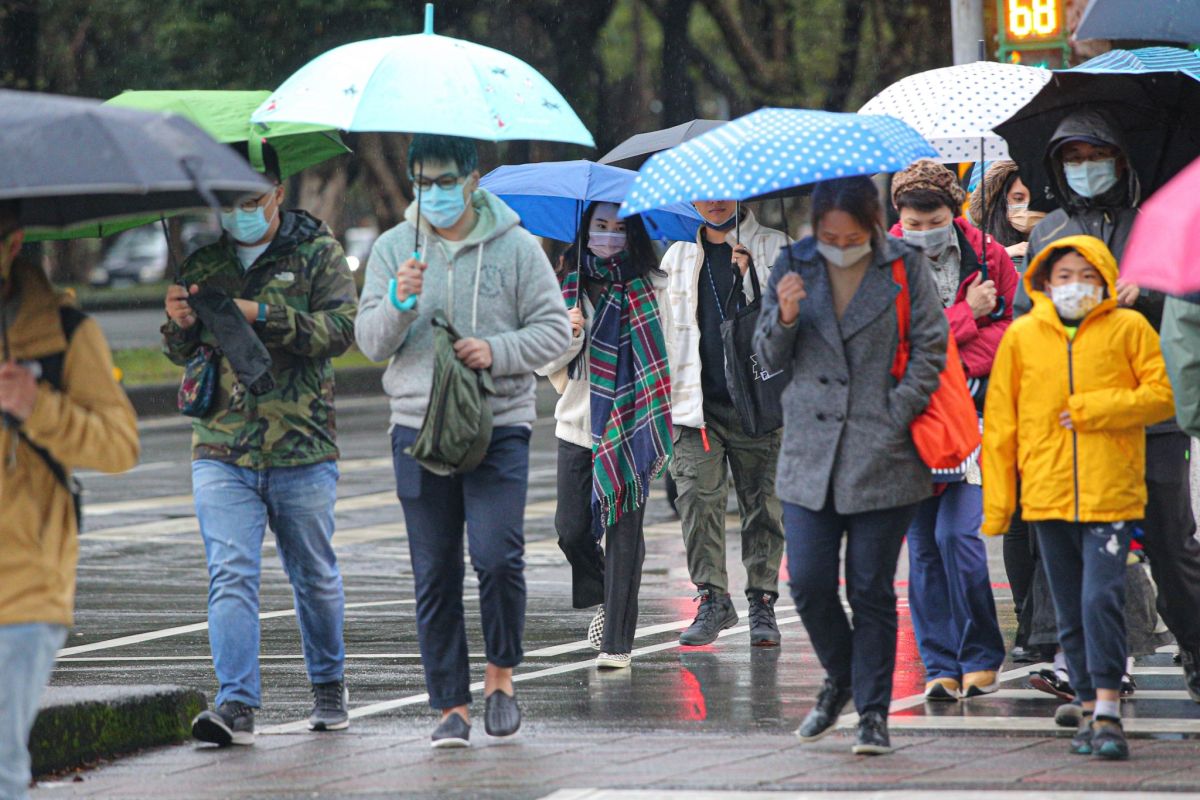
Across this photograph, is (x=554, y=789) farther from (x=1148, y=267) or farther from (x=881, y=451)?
(x=1148, y=267)

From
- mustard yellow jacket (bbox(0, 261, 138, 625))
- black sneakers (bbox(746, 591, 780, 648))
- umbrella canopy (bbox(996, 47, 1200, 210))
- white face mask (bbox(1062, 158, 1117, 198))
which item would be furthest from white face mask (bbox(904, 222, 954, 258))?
mustard yellow jacket (bbox(0, 261, 138, 625))

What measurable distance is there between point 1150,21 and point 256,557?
4778 mm

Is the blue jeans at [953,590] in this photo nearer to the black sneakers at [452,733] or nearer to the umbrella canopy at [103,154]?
the black sneakers at [452,733]

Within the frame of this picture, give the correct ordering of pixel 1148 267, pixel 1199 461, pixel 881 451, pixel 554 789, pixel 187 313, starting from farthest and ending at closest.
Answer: pixel 1199 461 → pixel 187 313 → pixel 881 451 → pixel 554 789 → pixel 1148 267

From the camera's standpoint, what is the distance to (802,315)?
264 inches

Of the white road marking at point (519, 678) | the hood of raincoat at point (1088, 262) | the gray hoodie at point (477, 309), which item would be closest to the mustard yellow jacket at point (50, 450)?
the gray hoodie at point (477, 309)

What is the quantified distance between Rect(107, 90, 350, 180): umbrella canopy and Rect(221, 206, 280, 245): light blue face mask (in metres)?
0.26

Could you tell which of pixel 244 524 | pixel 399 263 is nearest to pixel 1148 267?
pixel 399 263

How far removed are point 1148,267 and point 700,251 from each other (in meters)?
4.48

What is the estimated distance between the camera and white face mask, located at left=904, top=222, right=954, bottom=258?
777cm

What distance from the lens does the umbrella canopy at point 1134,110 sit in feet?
25.6

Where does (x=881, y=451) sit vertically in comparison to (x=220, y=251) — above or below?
below

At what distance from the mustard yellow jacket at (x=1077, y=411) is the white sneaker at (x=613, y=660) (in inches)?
89.4

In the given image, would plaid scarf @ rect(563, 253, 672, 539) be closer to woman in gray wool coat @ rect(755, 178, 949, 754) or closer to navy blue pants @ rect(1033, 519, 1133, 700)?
woman in gray wool coat @ rect(755, 178, 949, 754)
